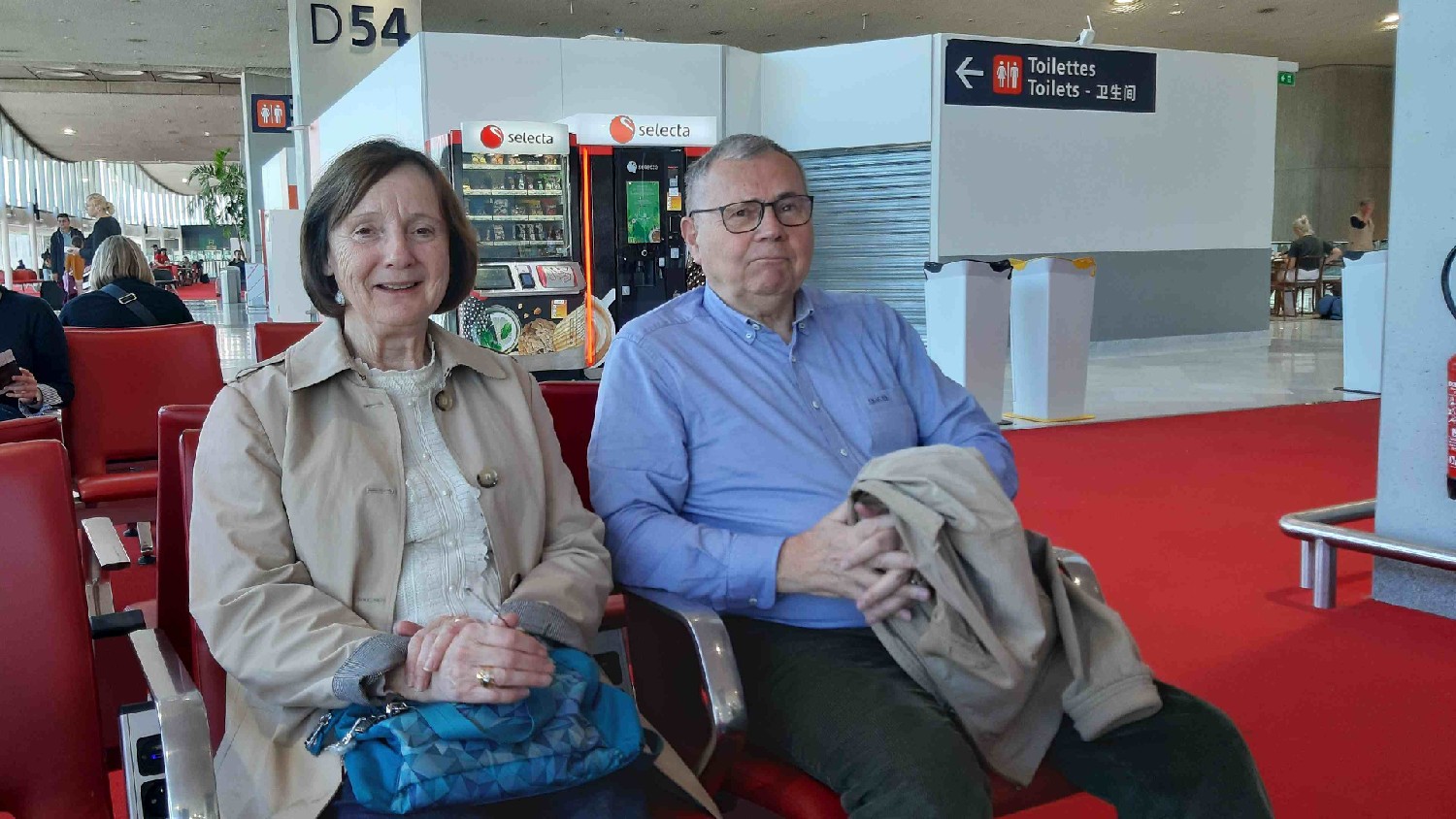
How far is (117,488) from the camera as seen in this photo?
10.2 ft

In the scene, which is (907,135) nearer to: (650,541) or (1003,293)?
(1003,293)

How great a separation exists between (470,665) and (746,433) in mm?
617

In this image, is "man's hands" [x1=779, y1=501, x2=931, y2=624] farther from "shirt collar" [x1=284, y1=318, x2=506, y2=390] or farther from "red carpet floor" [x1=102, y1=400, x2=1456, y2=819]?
"red carpet floor" [x1=102, y1=400, x2=1456, y2=819]

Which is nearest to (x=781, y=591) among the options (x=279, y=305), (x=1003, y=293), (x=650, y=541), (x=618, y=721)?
(x=650, y=541)

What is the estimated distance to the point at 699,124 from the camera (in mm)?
8766

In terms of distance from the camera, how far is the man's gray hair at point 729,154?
5.95 feet

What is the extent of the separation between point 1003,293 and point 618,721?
5934 mm

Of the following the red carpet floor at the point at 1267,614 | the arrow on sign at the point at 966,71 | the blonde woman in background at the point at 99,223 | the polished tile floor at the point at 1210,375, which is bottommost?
the red carpet floor at the point at 1267,614

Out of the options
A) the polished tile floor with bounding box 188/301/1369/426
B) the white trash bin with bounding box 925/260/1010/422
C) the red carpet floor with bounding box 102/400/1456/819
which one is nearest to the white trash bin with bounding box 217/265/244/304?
the polished tile floor with bounding box 188/301/1369/426

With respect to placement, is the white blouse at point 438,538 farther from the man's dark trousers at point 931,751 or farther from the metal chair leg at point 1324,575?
the metal chair leg at point 1324,575

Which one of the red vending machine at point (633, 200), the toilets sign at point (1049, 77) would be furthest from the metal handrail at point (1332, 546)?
the toilets sign at point (1049, 77)

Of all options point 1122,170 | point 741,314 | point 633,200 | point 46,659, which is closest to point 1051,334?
point 633,200

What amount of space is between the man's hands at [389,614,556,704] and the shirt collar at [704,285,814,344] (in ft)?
2.29

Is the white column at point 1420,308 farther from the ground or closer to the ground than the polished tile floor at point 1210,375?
farther from the ground
